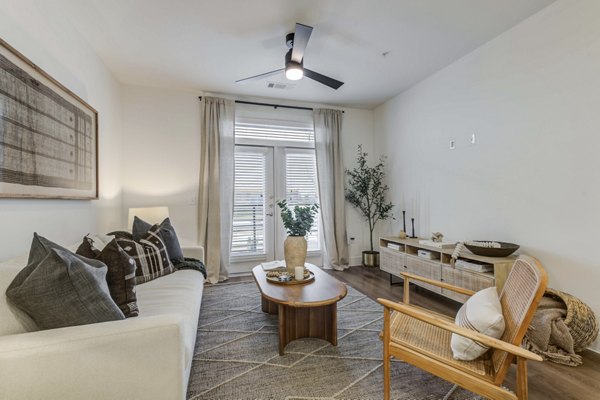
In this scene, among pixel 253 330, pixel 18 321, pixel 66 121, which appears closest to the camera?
pixel 18 321

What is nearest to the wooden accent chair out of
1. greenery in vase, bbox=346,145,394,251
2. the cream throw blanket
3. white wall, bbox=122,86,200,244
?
the cream throw blanket

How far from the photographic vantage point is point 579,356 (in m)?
1.93

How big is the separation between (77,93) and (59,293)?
7.15 feet

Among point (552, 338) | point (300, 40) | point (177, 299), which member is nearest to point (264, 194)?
point (300, 40)

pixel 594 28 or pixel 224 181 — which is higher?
pixel 594 28

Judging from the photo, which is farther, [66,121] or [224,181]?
[224,181]

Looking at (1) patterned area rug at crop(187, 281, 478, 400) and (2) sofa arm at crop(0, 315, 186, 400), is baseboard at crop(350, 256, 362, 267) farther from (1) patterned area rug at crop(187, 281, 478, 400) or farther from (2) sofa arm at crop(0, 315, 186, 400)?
(2) sofa arm at crop(0, 315, 186, 400)

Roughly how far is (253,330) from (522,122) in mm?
3072

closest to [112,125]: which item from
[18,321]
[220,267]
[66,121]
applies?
[66,121]

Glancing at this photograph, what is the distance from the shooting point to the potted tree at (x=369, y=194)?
456cm

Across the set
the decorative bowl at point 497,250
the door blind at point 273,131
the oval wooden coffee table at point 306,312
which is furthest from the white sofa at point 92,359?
the door blind at point 273,131

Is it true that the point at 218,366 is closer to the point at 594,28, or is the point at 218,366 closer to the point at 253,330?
the point at 253,330

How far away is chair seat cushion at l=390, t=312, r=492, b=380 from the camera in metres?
1.32

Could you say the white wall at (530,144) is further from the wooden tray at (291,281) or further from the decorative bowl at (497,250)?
the wooden tray at (291,281)
